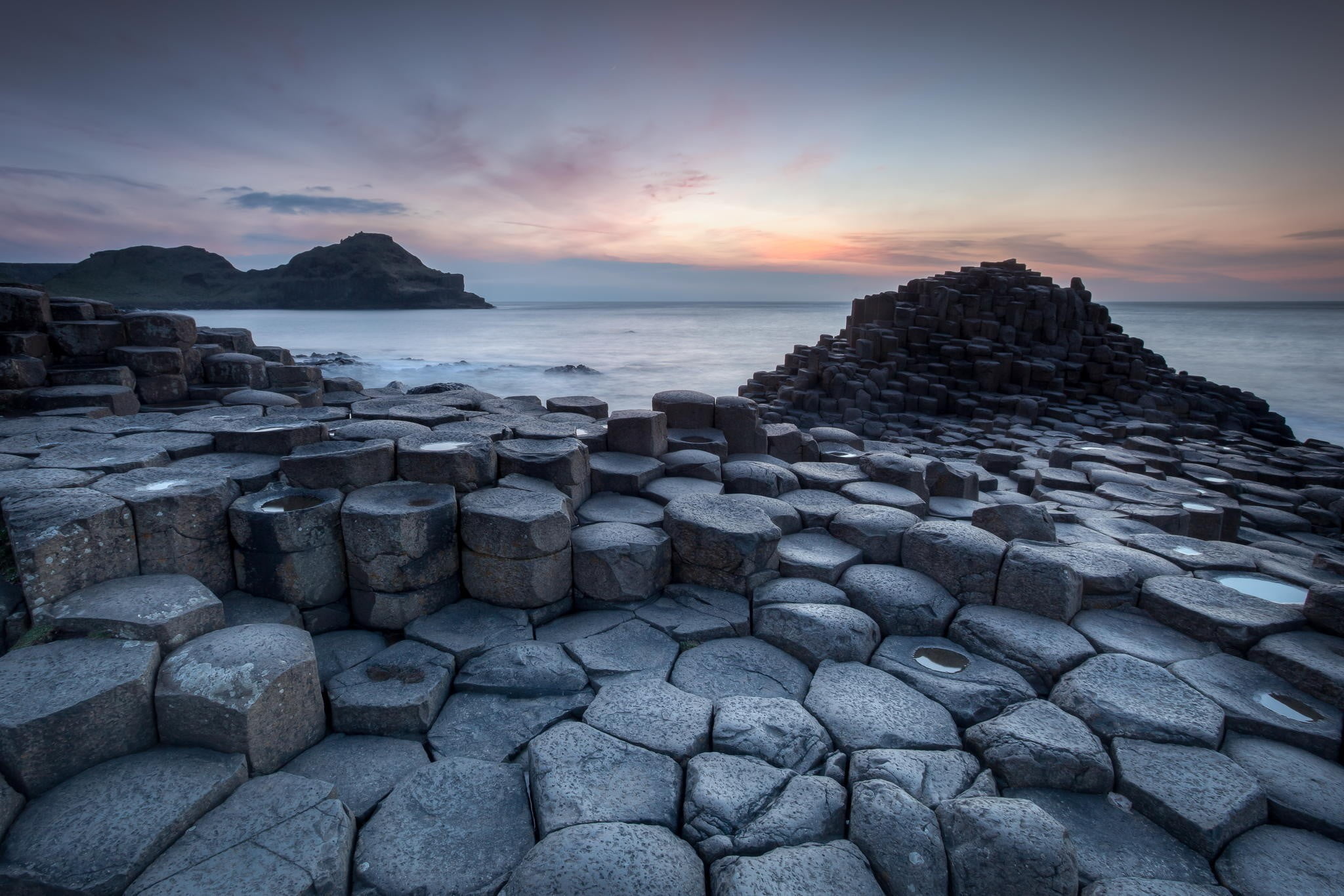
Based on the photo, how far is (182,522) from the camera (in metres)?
3.28

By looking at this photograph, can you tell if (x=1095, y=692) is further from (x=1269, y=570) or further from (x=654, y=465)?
(x=654, y=465)

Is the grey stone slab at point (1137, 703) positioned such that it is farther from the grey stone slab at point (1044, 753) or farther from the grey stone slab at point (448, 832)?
the grey stone slab at point (448, 832)

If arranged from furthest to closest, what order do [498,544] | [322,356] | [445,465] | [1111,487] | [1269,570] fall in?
1. [322,356]
2. [1111,487]
3. [1269,570]
4. [445,465]
5. [498,544]

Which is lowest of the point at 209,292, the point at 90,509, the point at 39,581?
the point at 39,581

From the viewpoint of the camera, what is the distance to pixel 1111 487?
6.62 m

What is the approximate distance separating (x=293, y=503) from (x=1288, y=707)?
5372 millimetres

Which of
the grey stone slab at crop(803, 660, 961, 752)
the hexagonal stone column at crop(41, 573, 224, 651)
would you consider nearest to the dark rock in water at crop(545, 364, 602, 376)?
the hexagonal stone column at crop(41, 573, 224, 651)

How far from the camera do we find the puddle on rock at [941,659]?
3.39 m

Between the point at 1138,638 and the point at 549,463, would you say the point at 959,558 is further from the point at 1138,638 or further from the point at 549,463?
the point at 549,463

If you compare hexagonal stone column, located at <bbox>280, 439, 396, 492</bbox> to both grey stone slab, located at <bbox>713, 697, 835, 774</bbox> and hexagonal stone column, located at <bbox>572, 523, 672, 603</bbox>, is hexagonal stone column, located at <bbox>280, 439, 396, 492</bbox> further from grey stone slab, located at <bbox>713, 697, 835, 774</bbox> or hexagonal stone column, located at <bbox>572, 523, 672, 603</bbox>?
grey stone slab, located at <bbox>713, 697, 835, 774</bbox>

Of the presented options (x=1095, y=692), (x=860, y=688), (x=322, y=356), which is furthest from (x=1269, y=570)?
(x=322, y=356)

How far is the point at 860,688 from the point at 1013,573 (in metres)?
1.36

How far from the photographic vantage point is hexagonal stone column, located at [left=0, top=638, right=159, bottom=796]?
2219 millimetres

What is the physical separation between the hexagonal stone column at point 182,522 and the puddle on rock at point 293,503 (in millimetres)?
194
